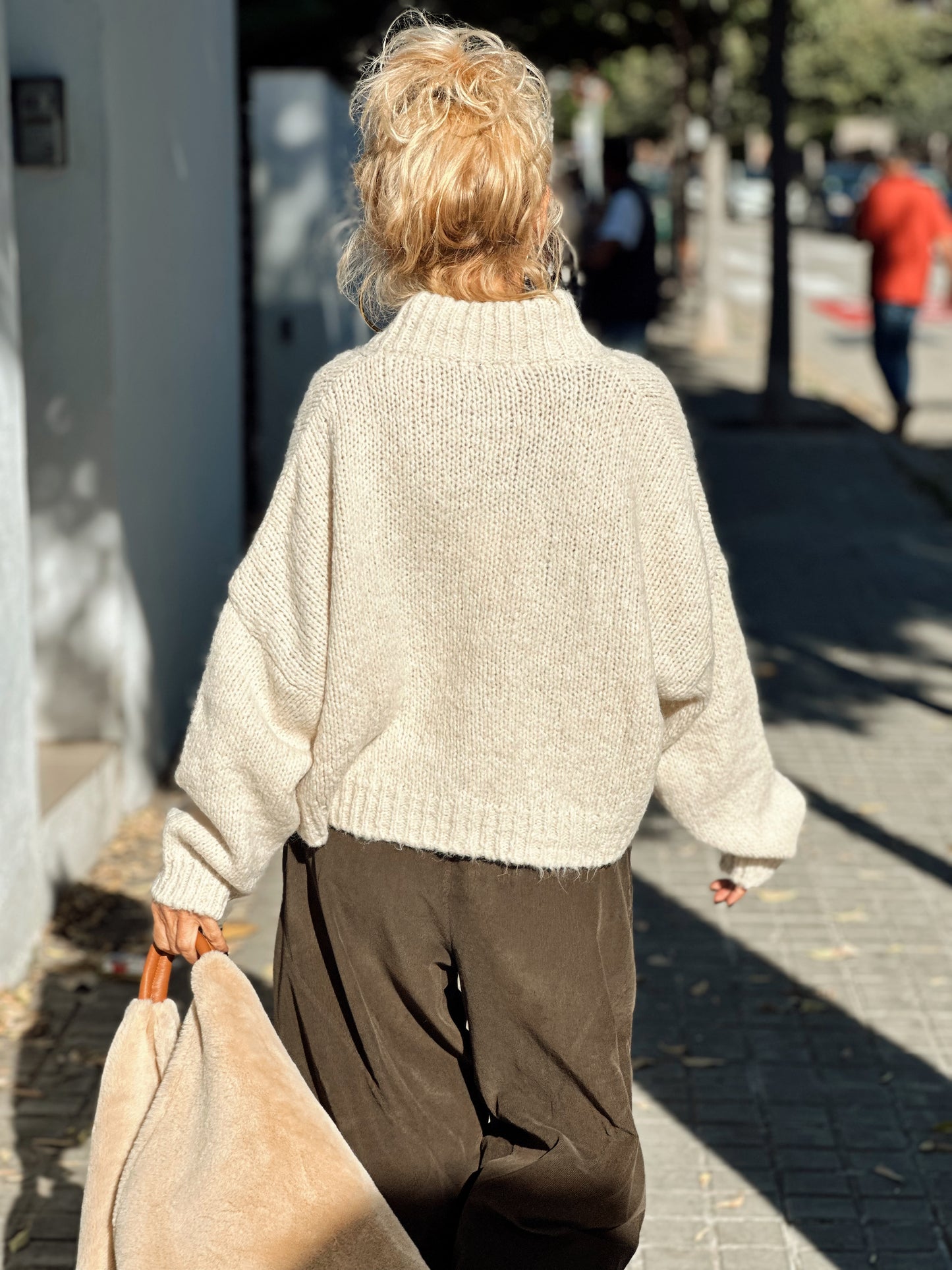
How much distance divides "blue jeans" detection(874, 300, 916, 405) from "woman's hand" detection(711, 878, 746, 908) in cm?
1006

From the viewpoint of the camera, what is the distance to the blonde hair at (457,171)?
197 centimetres

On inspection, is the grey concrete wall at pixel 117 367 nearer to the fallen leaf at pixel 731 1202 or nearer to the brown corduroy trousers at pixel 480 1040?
the fallen leaf at pixel 731 1202

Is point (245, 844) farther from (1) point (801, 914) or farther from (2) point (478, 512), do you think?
(1) point (801, 914)

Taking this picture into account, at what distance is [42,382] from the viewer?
16.0ft

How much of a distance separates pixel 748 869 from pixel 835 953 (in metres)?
2.12

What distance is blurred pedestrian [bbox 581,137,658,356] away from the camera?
10.2 m

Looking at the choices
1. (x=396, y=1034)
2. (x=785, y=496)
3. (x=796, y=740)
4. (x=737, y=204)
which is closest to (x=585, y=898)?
(x=396, y=1034)

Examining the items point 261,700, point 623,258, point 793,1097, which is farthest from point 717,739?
point 623,258

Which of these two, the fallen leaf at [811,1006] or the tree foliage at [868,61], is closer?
the fallen leaf at [811,1006]

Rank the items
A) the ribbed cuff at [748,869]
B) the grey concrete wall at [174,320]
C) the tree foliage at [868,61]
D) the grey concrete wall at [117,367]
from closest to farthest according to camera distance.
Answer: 1. the ribbed cuff at [748,869]
2. the grey concrete wall at [117,367]
3. the grey concrete wall at [174,320]
4. the tree foliage at [868,61]

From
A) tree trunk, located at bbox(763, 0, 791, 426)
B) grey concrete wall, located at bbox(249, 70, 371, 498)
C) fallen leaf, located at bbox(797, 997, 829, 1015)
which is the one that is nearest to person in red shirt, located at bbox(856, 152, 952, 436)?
tree trunk, located at bbox(763, 0, 791, 426)

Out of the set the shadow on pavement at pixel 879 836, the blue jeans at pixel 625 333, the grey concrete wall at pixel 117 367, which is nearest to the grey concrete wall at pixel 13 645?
the grey concrete wall at pixel 117 367

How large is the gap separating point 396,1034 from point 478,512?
2.43 feet

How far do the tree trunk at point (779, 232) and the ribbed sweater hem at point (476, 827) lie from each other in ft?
36.4
